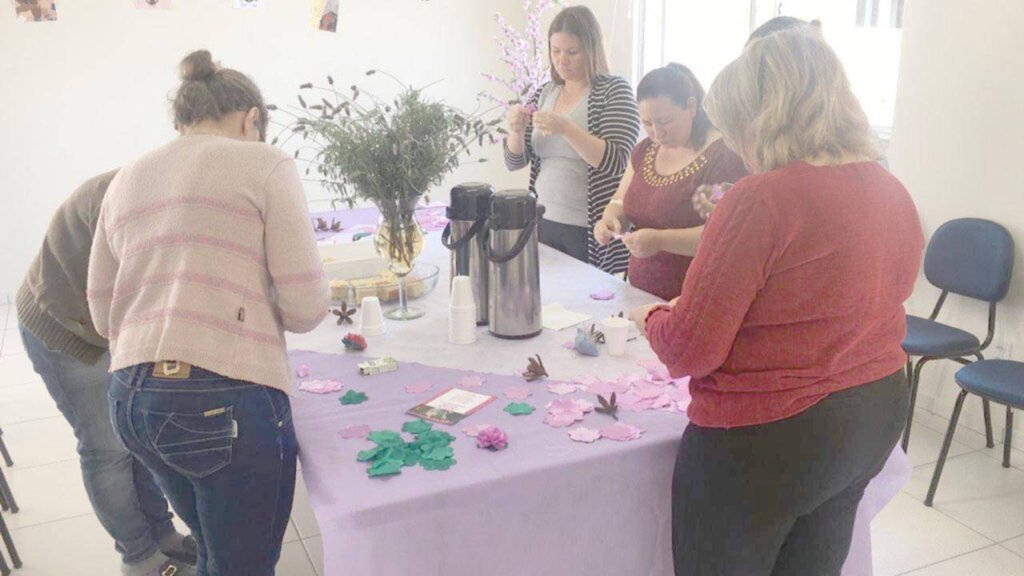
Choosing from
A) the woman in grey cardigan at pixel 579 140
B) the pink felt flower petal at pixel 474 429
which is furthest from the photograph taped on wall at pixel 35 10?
the pink felt flower petal at pixel 474 429

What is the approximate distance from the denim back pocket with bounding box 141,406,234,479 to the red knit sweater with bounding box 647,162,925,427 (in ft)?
2.39

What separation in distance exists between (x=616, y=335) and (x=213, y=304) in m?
0.83

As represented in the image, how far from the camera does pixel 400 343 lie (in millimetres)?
1808

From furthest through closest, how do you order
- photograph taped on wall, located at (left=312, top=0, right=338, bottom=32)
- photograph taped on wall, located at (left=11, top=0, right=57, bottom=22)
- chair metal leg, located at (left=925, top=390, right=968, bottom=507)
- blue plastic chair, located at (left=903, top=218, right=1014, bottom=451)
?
photograph taped on wall, located at (left=312, top=0, right=338, bottom=32), photograph taped on wall, located at (left=11, top=0, right=57, bottom=22), blue plastic chair, located at (left=903, top=218, right=1014, bottom=451), chair metal leg, located at (left=925, top=390, right=968, bottom=507)

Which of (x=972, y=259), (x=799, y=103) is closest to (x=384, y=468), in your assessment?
(x=799, y=103)

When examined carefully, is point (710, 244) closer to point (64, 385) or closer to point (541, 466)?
point (541, 466)

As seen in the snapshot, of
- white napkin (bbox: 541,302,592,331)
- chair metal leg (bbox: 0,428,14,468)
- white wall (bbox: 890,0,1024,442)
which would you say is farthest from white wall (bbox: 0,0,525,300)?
white napkin (bbox: 541,302,592,331)

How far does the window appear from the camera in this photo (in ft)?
10.5

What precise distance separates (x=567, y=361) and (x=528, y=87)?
1.91m

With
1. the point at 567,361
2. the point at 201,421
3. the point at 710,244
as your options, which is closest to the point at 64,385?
the point at 201,421

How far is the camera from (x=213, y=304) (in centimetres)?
125

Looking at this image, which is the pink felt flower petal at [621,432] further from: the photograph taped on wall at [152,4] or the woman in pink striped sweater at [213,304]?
the photograph taped on wall at [152,4]

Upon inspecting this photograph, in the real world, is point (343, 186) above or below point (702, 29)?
below

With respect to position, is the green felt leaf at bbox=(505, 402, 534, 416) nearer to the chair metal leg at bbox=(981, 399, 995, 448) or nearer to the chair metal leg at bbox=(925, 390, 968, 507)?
the chair metal leg at bbox=(925, 390, 968, 507)
